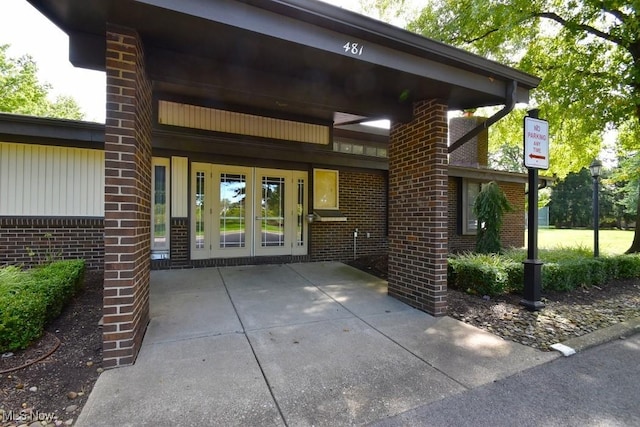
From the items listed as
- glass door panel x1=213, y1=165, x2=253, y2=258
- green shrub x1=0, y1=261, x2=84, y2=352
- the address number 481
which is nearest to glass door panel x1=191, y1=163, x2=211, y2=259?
glass door panel x1=213, y1=165, x2=253, y2=258

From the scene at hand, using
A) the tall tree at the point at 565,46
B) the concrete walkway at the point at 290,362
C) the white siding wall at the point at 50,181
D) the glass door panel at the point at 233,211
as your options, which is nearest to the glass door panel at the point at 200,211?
the glass door panel at the point at 233,211

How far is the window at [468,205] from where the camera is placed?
31.8 feet

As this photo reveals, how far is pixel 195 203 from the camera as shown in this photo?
20.6ft

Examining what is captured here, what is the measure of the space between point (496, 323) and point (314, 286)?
2.63m

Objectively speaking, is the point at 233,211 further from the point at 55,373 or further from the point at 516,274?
the point at 516,274

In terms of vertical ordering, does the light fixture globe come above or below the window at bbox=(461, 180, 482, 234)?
above

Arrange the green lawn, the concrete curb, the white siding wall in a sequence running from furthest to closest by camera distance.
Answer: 1. the green lawn
2. the white siding wall
3. the concrete curb

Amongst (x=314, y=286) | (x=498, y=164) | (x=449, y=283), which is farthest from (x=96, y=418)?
(x=498, y=164)

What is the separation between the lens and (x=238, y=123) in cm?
619

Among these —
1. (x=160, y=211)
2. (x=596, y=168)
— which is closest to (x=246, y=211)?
(x=160, y=211)

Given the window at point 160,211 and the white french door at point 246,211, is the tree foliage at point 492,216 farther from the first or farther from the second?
the window at point 160,211

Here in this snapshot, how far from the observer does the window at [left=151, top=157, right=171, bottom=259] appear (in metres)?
6.02

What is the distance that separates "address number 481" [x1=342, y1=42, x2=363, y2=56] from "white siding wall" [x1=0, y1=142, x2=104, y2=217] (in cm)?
518

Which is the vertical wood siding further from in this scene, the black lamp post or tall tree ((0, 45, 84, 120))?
tall tree ((0, 45, 84, 120))
